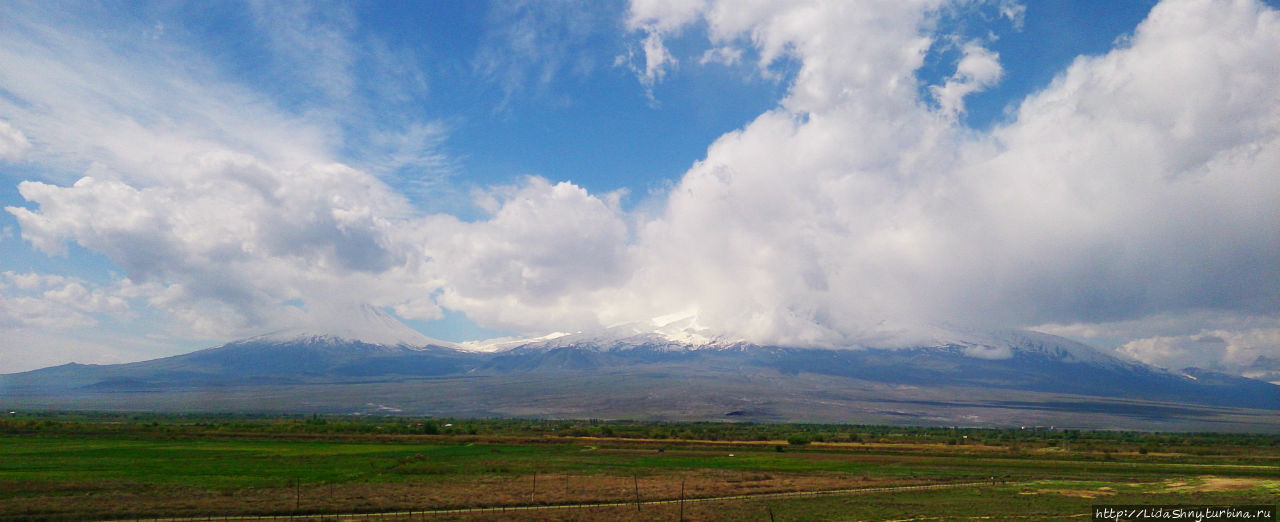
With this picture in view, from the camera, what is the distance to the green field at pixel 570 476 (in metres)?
38.6

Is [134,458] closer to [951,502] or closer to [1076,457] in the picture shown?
[951,502]

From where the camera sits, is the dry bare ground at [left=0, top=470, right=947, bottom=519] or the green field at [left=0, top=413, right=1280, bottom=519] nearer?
the dry bare ground at [left=0, top=470, right=947, bottom=519]

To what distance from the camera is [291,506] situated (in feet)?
125

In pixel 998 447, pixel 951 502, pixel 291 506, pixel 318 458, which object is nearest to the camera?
pixel 291 506

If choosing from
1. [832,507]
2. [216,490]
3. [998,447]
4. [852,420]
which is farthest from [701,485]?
[852,420]

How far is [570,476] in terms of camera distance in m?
52.6

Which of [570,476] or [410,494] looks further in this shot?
[570,476]

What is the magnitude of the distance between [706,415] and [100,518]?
169 meters

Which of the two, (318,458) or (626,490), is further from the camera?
(318,458)

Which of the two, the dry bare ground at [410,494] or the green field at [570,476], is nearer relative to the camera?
the dry bare ground at [410,494]

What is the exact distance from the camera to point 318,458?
61125mm

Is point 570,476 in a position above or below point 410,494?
below

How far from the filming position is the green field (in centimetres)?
3856

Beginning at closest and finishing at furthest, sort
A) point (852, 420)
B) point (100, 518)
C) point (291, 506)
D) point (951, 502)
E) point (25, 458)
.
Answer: point (100, 518) → point (291, 506) → point (951, 502) → point (25, 458) → point (852, 420)
